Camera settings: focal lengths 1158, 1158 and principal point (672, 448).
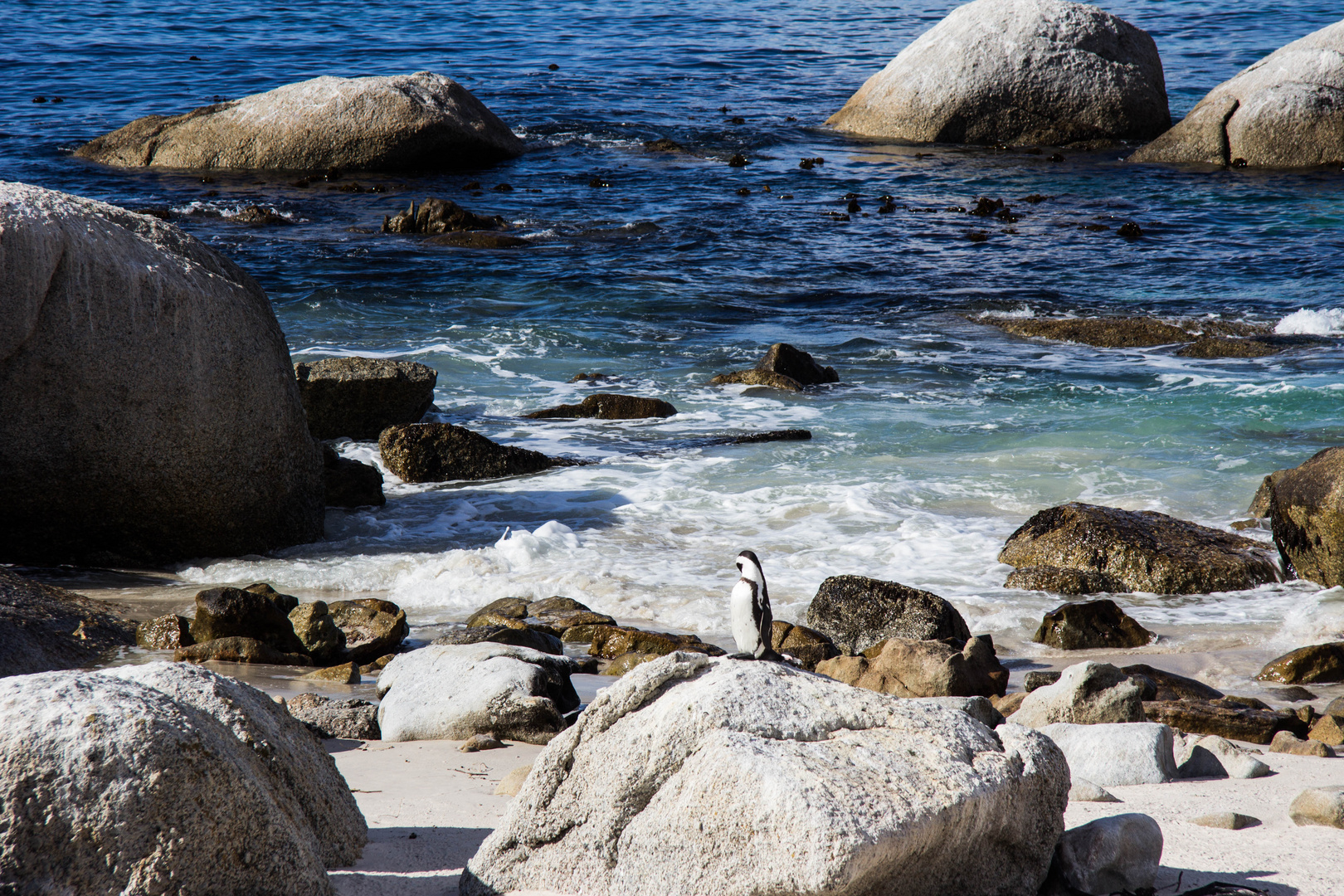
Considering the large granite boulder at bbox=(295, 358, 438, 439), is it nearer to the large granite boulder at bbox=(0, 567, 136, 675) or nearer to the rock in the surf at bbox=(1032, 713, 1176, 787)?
the large granite boulder at bbox=(0, 567, 136, 675)

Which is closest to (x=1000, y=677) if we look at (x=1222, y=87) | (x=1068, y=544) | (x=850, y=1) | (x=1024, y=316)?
(x=1068, y=544)

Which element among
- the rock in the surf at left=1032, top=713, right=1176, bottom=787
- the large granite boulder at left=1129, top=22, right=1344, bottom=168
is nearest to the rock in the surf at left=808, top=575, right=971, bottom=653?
the rock in the surf at left=1032, top=713, right=1176, bottom=787

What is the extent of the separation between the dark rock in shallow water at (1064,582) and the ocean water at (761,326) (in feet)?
0.37

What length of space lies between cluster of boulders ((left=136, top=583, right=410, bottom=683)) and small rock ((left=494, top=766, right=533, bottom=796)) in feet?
6.98

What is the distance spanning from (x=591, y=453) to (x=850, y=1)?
121 feet

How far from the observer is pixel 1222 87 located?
70.5ft

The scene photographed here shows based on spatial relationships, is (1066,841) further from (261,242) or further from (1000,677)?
(261,242)

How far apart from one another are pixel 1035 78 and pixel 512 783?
21.6 metres

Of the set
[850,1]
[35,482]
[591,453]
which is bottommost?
[591,453]

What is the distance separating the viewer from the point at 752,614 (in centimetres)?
570

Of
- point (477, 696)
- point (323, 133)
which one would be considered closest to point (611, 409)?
point (477, 696)

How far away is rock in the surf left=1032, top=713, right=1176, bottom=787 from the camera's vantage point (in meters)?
4.02

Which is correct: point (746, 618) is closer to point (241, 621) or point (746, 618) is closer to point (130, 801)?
point (241, 621)

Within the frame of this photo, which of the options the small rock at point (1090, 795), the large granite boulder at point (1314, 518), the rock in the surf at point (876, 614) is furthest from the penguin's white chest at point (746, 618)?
the large granite boulder at point (1314, 518)
